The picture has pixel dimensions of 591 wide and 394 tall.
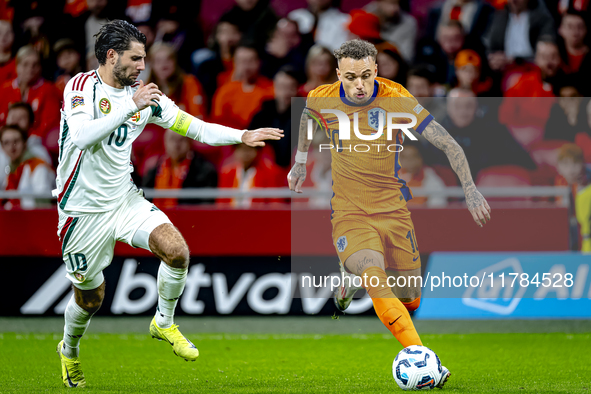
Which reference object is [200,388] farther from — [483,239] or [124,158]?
[483,239]

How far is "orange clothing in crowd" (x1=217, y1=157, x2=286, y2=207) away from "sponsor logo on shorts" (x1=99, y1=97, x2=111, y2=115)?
125 inches

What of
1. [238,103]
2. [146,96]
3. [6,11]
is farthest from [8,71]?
[146,96]

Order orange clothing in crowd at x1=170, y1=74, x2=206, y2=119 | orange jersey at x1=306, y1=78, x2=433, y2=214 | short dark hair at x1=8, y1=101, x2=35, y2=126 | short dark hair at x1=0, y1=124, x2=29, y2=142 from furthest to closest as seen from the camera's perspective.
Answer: orange clothing in crowd at x1=170, y1=74, x2=206, y2=119
short dark hair at x1=8, y1=101, x2=35, y2=126
short dark hair at x1=0, y1=124, x2=29, y2=142
orange jersey at x1=306, y1=78, x2=433, y2=214

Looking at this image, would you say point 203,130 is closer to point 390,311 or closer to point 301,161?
point 301,161

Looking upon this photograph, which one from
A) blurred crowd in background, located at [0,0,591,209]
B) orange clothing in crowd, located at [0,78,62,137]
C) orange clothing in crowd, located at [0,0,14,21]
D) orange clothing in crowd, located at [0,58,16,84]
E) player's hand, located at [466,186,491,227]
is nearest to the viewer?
player's hand, located at [466,186,491,227]

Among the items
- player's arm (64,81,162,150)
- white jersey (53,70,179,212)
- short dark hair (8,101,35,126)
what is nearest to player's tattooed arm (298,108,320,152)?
white jersey (53,70,179,212)

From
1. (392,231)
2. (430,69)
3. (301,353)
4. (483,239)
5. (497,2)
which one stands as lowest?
Result: (301,353)

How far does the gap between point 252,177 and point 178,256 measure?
3358 mm

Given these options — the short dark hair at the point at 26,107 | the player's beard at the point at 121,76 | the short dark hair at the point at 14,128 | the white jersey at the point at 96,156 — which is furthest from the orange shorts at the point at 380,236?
the short dark hair at the point at 26,107

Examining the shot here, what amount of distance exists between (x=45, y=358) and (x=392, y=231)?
126 inches

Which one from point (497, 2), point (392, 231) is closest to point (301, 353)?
point (392, 231)

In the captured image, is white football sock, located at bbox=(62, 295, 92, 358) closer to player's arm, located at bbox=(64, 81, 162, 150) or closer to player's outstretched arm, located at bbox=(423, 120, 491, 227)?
player's arm, located at bbox=(64, 81, 162, 150)

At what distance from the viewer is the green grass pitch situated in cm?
488

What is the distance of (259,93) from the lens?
897cm
